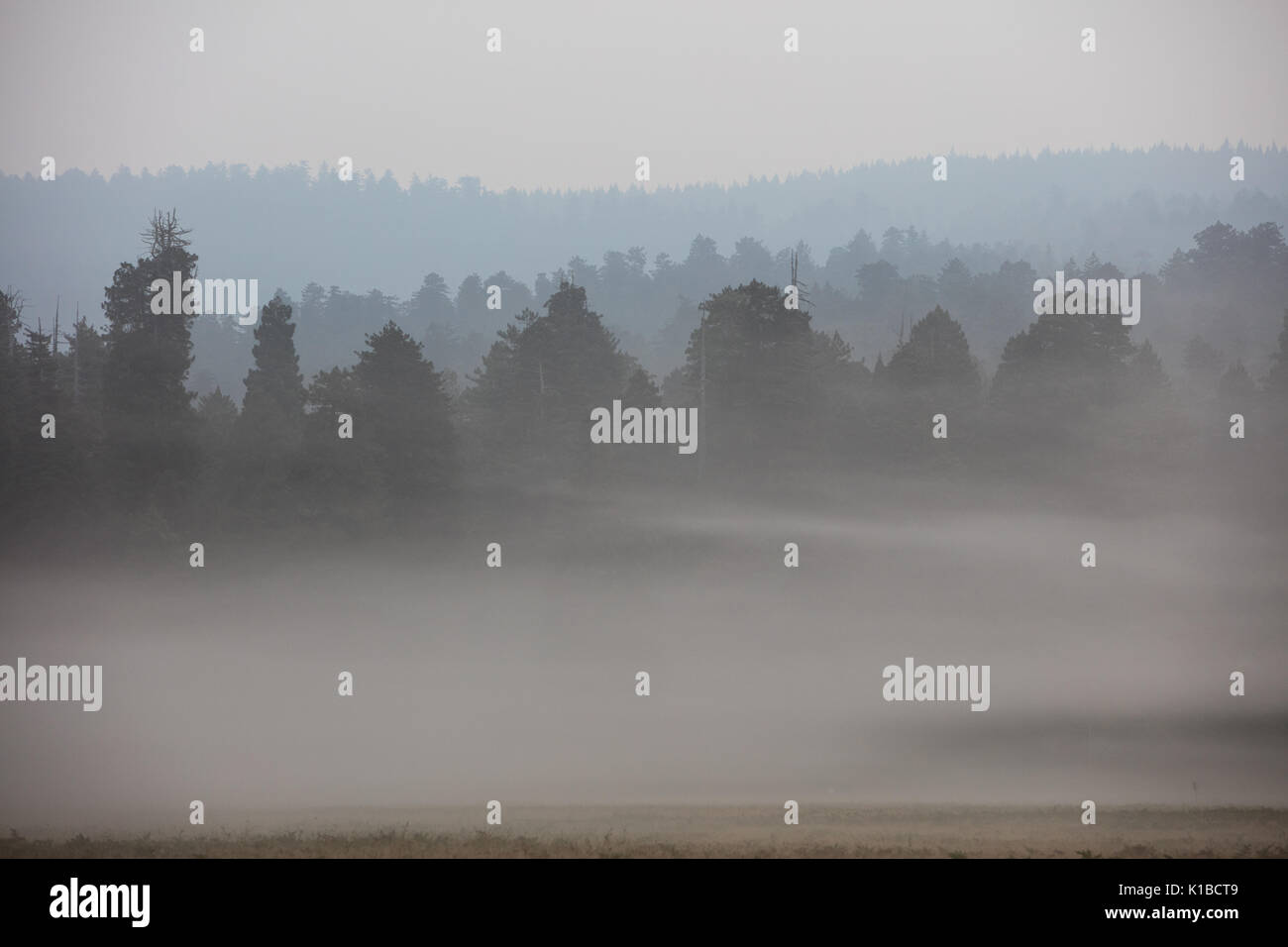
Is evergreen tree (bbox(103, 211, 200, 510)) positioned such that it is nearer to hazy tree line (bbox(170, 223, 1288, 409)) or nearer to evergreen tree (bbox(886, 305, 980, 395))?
hazy tree line (bbox(170, 223, 1288, 409))

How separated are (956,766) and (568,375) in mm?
18138

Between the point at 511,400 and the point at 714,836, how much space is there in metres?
19.1

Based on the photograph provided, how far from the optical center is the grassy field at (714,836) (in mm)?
26219

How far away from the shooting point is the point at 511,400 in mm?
41875

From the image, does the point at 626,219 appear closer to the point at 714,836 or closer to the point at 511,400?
the point at 511,400

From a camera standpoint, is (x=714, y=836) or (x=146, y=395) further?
(x=146, y=395)

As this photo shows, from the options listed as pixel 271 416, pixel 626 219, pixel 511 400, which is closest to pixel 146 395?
pixel 271 416

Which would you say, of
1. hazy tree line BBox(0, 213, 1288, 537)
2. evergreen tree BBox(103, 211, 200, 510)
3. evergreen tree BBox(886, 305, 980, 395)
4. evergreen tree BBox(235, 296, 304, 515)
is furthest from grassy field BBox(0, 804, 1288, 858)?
evergreen tree BBox(886, 305, 980, 395)

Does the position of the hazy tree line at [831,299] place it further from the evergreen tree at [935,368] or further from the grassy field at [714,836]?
the grassy field at [714,836]

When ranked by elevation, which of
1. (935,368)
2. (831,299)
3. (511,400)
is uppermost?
(831,299)

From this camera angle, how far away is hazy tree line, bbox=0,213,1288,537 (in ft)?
129

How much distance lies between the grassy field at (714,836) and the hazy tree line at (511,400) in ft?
44.6

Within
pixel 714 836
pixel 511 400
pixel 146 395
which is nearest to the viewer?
pixel 714 836

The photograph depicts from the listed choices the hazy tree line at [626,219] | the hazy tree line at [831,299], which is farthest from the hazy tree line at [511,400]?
the hazy tree line at [626,219]
